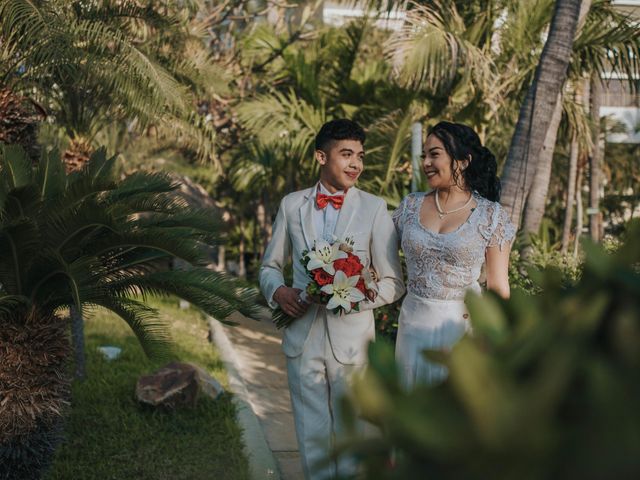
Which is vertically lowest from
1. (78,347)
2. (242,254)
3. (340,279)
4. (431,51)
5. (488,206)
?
(242,254)

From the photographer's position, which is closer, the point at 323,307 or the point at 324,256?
the point at 324,256

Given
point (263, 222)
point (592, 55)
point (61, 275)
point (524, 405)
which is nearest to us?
point (524, 405)

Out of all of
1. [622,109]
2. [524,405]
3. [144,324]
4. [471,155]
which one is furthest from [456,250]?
[622,109]

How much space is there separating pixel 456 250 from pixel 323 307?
2.49 feet

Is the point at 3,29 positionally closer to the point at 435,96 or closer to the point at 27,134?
the point at 27,134

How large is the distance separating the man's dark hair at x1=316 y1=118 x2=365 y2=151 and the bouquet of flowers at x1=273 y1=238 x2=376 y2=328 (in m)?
0.57

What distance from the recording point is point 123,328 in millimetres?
12922

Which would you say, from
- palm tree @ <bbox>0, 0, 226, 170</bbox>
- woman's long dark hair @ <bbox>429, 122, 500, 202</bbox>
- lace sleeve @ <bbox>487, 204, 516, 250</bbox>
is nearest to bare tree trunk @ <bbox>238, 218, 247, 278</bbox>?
palm tree @ <bbox>0, 0, 226, 170</bbox>

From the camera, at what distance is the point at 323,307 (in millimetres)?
4570

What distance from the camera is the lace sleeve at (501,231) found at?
4.35 m

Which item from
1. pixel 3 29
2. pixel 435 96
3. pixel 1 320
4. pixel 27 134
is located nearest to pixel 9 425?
pixel 1 320

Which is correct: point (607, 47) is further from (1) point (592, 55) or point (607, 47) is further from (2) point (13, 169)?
(2) point (13, 169)

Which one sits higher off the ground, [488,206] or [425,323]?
[488,206]

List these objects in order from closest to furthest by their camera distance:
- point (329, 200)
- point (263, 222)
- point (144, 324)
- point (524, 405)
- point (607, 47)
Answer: point (524, 405) < point (329, 200) < point (144, 324) < point (607, 47) < point (263, 222)
